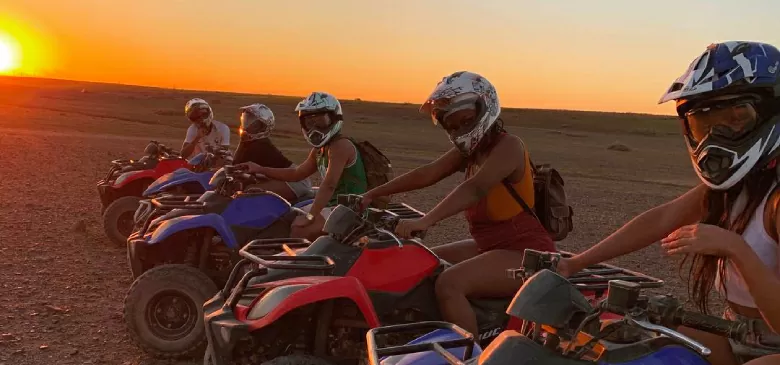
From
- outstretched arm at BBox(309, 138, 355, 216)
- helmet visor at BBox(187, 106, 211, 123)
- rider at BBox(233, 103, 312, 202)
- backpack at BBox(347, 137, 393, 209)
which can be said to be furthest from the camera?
helmet visor at BBox(187, 106, 211, 123)

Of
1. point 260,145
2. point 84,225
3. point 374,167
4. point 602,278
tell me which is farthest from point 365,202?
point 84,225

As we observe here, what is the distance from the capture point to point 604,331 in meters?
2.17

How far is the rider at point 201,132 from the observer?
10.7 meters

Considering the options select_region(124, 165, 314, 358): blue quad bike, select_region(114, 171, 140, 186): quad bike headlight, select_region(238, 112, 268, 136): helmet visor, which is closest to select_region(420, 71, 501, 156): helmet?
select_region(124, 165, 314, 358): blue quad bike

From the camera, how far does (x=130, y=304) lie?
570cm

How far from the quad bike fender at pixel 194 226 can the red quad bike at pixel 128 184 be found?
155 inches

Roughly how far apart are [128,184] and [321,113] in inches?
202

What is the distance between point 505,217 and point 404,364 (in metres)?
2.04

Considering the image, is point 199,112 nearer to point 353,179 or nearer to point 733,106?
point 353,179

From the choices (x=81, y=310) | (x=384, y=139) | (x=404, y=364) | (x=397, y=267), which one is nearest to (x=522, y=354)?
(x=404, y=364)

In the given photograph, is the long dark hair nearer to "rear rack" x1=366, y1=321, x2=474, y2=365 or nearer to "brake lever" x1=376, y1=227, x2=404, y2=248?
"rear rack" x1=366, y1=321, x2=474, y2=365

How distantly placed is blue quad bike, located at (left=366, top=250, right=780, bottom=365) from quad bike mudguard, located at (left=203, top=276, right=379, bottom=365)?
1.75m

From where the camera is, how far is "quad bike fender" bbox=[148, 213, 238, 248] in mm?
6137

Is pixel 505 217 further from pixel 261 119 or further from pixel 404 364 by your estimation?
pixel 261 119
